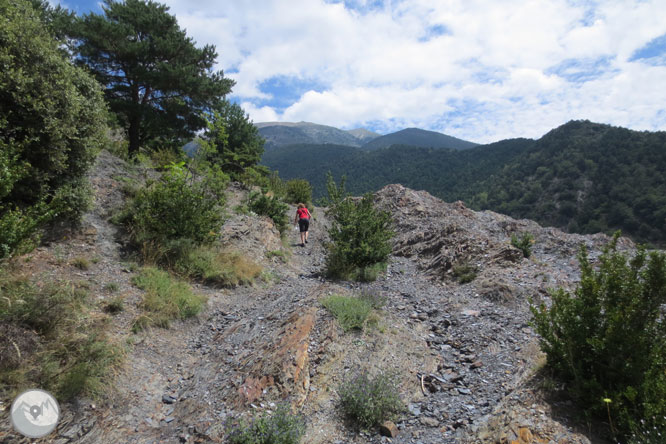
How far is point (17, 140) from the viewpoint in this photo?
17.3 feet

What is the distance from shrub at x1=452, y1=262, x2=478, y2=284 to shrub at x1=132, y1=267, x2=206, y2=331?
6496 mm

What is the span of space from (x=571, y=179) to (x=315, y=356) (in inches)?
2619

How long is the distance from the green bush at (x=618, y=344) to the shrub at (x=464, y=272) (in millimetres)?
4657

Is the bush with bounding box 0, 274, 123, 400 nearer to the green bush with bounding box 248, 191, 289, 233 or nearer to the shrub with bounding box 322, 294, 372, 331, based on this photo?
the shrub with bounding box 322, 294, 372, 331

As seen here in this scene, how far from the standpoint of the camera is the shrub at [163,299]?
5266 mm

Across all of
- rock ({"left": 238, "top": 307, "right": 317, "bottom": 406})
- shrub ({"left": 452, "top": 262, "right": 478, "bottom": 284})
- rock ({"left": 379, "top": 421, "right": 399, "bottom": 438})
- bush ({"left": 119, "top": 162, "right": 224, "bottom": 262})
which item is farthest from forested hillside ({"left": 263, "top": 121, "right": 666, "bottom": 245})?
bush ({"left": 119, "top": 162, "right": 224, "bottom": 262})

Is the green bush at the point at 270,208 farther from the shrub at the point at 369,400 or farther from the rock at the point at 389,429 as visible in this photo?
the rock at the point at 389,429

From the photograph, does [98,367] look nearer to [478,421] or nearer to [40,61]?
[478,421]

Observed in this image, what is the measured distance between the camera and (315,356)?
4465mm

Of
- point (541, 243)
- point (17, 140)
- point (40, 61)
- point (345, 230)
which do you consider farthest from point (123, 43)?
point (541, 243)

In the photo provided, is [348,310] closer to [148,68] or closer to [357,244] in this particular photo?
[357,244]

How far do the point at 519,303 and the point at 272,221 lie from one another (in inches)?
333

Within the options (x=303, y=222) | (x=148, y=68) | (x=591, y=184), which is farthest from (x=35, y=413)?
(x=591, y=184)

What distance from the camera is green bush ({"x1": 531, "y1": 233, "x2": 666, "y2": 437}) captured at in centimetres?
278
